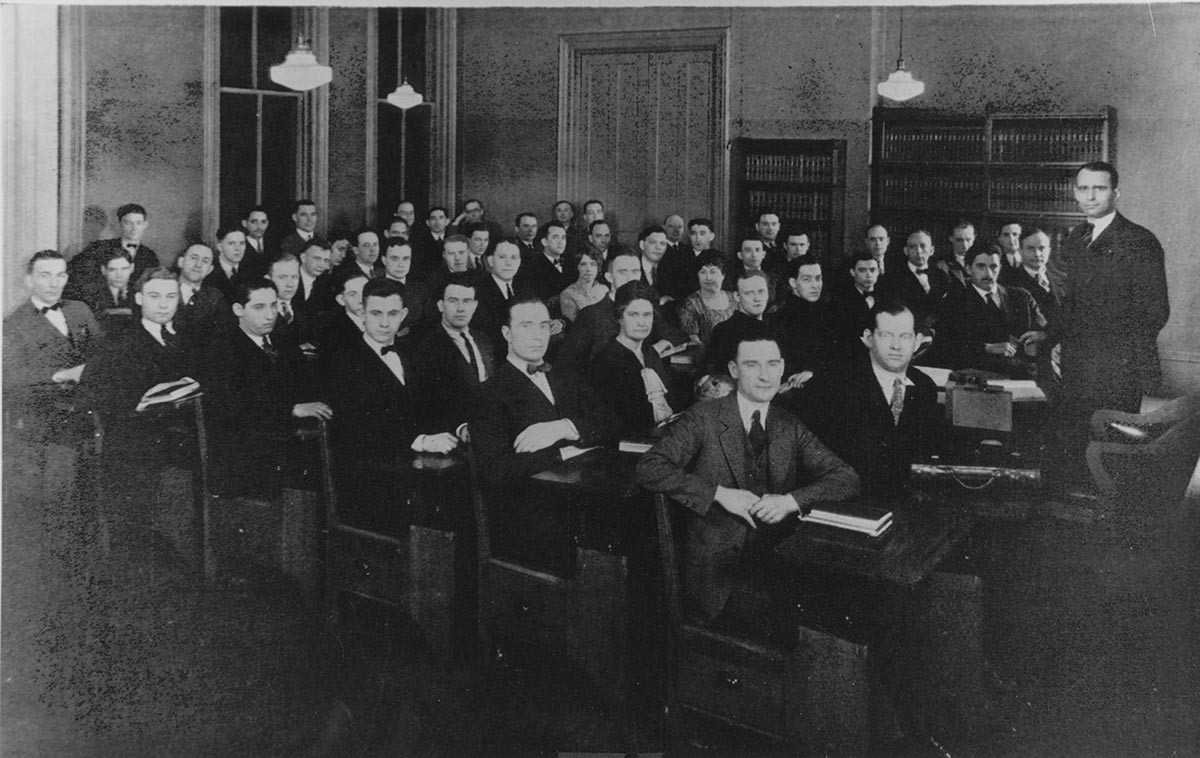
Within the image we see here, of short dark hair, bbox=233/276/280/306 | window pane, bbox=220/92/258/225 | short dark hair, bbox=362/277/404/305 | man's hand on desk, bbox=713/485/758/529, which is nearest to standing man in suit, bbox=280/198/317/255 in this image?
window pane, bbox=220/92/258/225

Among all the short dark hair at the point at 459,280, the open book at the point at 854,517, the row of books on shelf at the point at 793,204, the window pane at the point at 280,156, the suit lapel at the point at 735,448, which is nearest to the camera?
the open book at the point at 854,517

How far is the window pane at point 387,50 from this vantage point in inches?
120

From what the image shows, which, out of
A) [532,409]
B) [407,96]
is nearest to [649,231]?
[532,409]

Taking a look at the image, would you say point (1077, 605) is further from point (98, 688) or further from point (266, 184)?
point (266, 184)

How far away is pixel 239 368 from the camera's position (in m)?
3.12

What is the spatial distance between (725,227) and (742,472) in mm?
1159

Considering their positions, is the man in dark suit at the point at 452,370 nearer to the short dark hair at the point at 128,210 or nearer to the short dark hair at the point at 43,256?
the short dark hair at the point at 128,210

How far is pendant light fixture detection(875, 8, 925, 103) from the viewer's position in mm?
2898

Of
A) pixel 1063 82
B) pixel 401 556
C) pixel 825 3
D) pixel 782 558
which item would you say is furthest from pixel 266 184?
pixel 1063 82

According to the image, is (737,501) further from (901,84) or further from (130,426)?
(130,426)

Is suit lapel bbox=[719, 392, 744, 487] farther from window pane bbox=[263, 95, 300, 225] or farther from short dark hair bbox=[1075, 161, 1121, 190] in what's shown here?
window pane bbox=[263, 95, 300, 225]

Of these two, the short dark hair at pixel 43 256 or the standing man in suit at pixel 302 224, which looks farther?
→ the standing man in suit at pixel 302 224

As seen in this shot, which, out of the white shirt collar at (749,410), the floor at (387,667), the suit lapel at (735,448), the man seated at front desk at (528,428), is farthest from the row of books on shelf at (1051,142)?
the man seated at front desk at (528,428)

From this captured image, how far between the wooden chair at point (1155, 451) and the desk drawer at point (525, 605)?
1.60 metres
